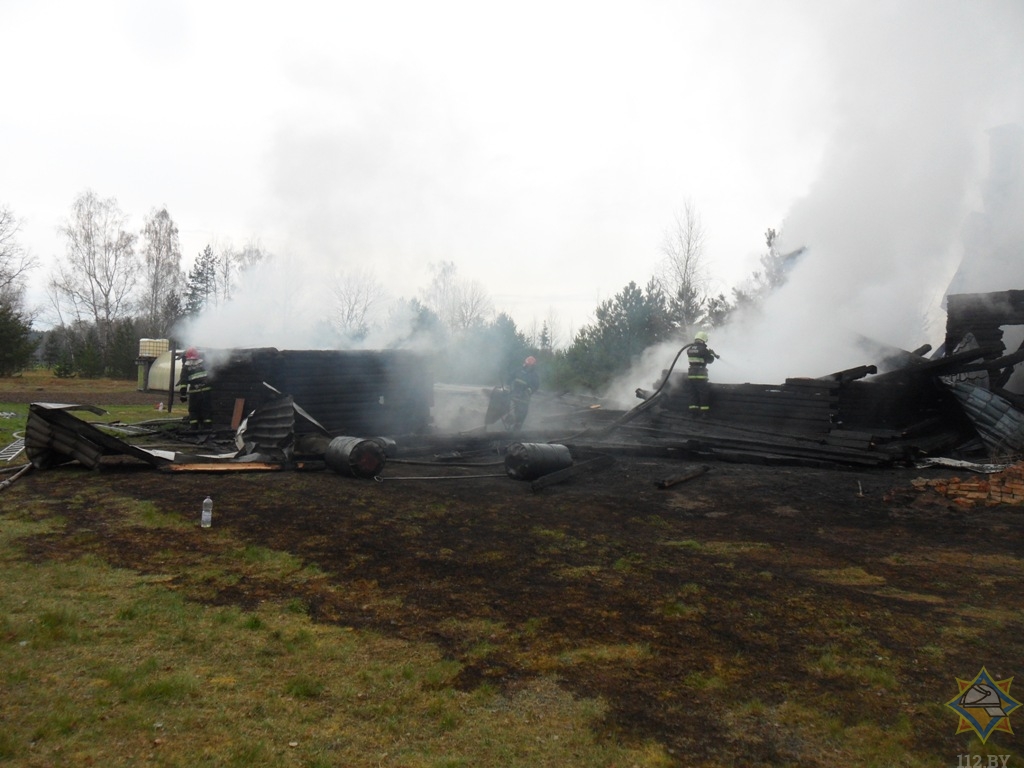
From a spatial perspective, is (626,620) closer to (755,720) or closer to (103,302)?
(755,720)

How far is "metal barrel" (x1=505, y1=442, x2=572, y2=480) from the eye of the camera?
9102 millimetres

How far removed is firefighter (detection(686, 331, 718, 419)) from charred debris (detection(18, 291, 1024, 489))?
0.28 meters

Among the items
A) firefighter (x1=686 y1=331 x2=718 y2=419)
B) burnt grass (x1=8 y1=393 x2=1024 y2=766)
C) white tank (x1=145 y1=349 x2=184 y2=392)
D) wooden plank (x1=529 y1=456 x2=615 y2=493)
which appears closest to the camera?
burnt grass (x1=8 y1=393 x2=1024 y2=766)

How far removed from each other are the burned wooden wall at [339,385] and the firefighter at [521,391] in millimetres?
1781

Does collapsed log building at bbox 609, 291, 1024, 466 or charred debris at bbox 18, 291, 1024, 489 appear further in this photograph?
collapsed log building at bbox 609, 291, 1024, 466

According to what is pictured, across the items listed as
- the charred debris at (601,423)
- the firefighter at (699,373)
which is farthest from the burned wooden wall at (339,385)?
the firefighter at (699,373)

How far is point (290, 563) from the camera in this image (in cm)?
548

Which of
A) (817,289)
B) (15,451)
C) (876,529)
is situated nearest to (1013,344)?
(817,289)

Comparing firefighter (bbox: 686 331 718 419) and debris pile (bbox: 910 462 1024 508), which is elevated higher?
firefighter (bbox: 686 331 718 419)

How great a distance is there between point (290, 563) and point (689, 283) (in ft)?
86.2

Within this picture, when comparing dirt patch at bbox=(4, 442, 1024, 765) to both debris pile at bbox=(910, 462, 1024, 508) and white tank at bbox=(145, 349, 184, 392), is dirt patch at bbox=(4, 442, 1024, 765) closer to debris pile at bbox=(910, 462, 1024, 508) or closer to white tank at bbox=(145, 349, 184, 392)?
debris pile at bbox=(910, 462, 1024, 508)

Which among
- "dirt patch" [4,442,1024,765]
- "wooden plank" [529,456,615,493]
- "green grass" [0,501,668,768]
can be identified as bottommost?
"green grass" [0,501,668,768]

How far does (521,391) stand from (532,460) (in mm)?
4717

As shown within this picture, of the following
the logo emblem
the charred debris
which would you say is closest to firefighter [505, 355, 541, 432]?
the charred debris
